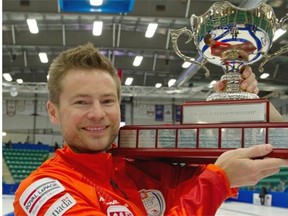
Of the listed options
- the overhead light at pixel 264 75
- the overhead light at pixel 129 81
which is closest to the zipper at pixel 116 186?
the overhead light at pixel 264 75

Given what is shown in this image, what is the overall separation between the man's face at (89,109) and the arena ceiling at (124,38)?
8.07 m

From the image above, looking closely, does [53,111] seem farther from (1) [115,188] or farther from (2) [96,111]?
(1) [115,188]

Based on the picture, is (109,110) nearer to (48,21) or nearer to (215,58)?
(215,58)

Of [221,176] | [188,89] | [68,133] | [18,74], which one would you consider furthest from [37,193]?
[18,74]

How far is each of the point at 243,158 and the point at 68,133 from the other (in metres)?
0.45

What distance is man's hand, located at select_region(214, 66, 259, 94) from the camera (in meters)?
1.52

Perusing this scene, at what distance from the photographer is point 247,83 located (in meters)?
1.55

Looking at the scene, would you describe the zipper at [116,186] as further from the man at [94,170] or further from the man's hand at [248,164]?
the man's hand at [248,164]

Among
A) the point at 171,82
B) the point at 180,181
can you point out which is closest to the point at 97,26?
the point at 171,82

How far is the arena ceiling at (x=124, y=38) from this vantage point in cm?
1062

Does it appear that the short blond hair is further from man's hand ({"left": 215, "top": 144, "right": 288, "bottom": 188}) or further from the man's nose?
man's hand ({"left": 215, "top": 144, "right": 288, "bottom": 188})

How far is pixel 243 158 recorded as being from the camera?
0.96 metres

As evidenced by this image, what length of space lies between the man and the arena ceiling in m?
8.04

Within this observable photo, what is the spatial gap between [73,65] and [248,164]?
500mm
